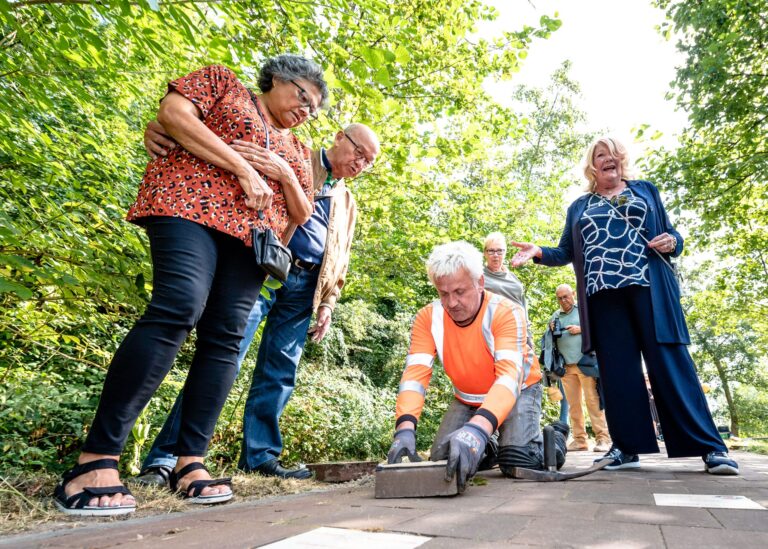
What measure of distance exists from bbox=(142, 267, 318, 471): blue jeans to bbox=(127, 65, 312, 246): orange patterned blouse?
0.99 meters

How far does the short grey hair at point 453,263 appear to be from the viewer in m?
2.71

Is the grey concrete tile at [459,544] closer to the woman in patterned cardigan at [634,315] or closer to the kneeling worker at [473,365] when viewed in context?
the kneeling worker at [473,365]

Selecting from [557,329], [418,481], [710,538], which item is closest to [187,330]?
[418,481]

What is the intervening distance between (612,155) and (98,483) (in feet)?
11.1

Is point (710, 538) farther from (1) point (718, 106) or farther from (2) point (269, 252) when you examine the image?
(1) point (718, 106)

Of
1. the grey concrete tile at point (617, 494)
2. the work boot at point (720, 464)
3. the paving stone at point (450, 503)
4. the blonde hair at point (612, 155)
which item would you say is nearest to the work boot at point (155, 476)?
the paving stone at point (450, 503)

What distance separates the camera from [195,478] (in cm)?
202

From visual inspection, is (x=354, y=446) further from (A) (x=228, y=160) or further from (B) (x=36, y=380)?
(A) (x=228, y=160)

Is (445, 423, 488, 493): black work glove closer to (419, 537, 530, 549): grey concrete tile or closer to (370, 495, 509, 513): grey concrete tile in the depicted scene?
(370, 495, 509, 513): grey concrete tile

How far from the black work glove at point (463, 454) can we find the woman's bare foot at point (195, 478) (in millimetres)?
858

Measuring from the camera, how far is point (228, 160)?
202 cm

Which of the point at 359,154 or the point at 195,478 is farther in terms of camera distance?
the point at 359,154

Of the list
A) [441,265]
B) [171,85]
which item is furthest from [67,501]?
[441,265]

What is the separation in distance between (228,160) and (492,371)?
1857mm
